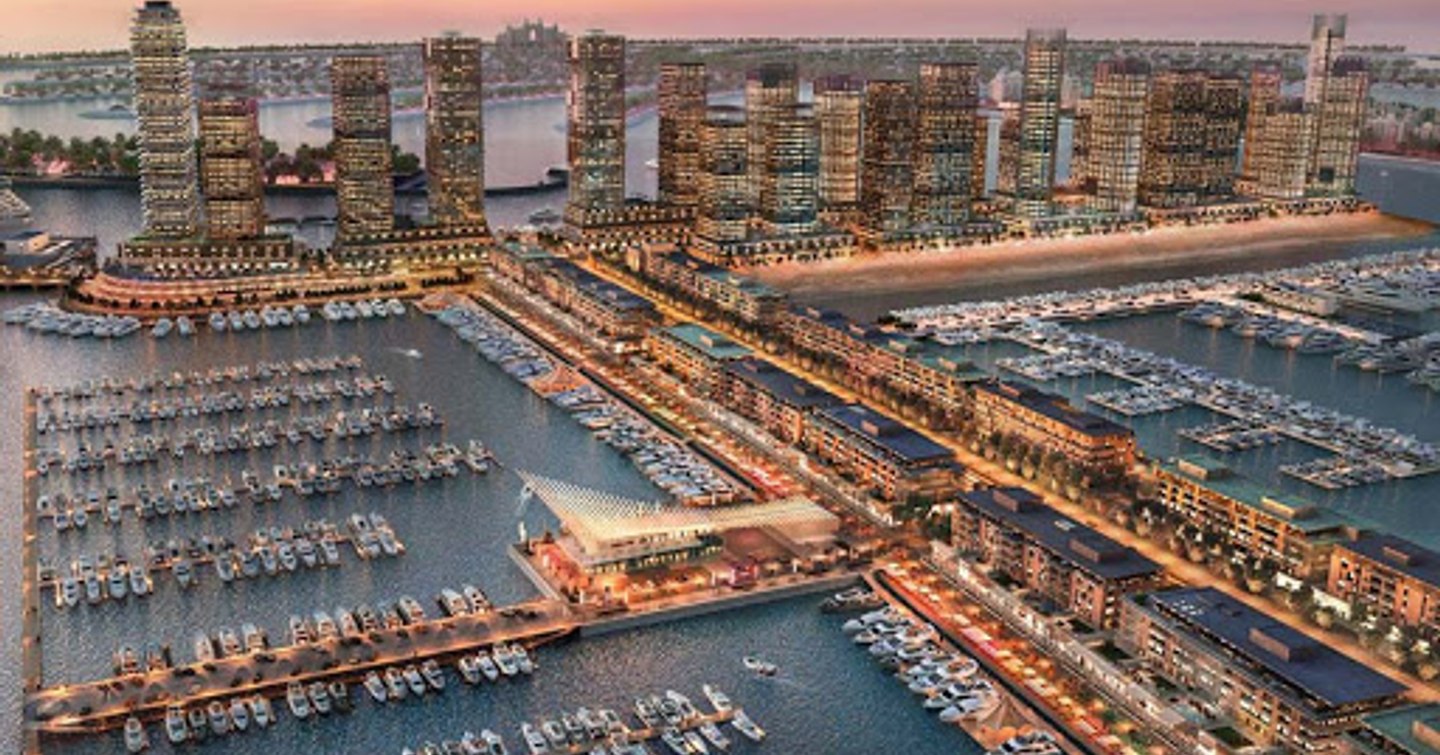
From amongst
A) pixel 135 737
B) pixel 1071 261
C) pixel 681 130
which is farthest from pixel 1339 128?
pixel 135 737

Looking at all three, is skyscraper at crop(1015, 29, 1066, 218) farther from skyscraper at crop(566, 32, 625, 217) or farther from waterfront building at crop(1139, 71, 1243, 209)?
skyscraper at crop(566, 32, 625, 217)

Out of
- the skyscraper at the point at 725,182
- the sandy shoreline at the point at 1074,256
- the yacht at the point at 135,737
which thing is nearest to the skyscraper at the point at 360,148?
the skyscraper at the point at 725,182

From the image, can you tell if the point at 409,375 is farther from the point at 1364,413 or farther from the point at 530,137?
the point at 530,137

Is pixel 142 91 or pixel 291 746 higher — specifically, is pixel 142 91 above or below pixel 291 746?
above

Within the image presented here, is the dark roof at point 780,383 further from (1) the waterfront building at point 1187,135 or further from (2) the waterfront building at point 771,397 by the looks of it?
(1) the waterfront building at point 1187,135

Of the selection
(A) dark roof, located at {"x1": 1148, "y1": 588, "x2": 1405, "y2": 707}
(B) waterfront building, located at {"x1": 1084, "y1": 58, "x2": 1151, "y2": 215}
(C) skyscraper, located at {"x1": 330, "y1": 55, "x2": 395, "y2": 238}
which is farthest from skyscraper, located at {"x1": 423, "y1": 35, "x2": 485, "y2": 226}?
(A) dark roof, located at {"x1": 1148, "y1": 588, "x2": 1405, "y2": 707}

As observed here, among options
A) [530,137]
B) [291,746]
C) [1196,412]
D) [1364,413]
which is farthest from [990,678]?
[530,137]
